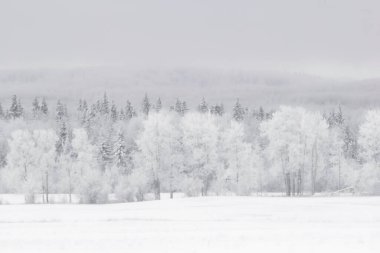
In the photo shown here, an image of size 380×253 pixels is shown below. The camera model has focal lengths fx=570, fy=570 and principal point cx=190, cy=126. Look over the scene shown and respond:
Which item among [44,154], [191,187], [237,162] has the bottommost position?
[191,187]

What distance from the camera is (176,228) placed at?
1427 inches

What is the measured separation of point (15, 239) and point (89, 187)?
3812cm

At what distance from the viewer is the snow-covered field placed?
2789 centimetres

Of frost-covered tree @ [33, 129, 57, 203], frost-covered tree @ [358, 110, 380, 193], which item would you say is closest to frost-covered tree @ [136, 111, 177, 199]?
frost-covered tree @ [33, 129, 57, 203]

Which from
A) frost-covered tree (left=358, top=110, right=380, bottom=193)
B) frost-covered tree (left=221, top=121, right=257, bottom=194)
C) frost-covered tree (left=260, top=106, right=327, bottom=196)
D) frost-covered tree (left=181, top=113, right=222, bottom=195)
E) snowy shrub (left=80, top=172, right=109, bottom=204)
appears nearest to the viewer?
snowy shrub (left=80, top=172, right=109, bottom=204)

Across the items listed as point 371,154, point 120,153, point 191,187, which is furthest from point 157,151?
point 120,153

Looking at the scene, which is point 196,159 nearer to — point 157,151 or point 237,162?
point 157,151

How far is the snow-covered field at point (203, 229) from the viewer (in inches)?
1098

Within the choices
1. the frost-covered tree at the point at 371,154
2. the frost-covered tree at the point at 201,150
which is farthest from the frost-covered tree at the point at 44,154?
the frost-covered tree at the point at 371,154

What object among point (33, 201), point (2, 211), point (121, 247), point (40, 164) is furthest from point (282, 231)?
point (40, 164)

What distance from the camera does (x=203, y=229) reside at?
35594 mm

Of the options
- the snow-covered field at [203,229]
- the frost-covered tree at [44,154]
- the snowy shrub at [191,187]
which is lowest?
the snowy shrub at [191,187]

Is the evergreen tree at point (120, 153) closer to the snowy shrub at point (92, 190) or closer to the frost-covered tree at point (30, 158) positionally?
the frost-covered tree at point (30, 158)

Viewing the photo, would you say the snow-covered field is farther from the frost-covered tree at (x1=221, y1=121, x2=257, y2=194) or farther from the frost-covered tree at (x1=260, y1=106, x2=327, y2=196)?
the frost-covered tree at (x1=260, y1=106, x2=327, y2=196)
